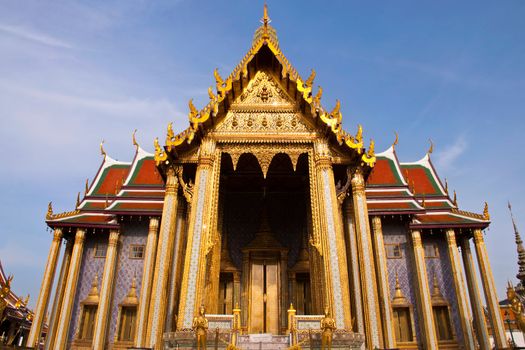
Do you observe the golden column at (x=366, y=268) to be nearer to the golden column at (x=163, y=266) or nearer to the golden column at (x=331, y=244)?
the golden column at (x=331, y=244)

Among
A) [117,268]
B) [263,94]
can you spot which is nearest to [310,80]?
[263,94]

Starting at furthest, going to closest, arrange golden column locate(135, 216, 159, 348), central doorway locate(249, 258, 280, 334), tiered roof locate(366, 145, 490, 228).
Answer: tiered roof locate(366, 145, 490, 228)
central doorway locate(249, 258, 280, 334)
golden column locate(135, 216, 159, 348)

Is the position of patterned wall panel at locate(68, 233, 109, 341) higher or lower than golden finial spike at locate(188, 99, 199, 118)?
lower

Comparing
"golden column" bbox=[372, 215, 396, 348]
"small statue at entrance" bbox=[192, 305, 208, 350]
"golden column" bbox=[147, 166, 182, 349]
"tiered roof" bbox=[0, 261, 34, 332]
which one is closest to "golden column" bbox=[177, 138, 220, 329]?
"small statue at entrance" bbox=[192, 305, 208, 350]

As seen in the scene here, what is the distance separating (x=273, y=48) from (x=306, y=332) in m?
7.87

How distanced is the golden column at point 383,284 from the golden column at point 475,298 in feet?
11.6

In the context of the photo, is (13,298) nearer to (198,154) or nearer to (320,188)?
(198,154)

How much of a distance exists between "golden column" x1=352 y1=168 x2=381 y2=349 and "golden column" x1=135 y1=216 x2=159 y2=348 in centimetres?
611

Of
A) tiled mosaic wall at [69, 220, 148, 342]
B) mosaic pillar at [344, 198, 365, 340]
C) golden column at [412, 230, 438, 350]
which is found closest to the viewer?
mosaic pillar at [344, 198, 365, 340]

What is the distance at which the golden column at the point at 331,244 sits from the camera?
9320 mm

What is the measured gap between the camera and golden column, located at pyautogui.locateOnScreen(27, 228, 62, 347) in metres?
14.2

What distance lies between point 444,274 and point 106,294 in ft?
40.0

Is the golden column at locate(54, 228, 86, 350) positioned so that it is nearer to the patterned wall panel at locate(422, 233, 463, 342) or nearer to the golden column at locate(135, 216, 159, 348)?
the golden column at locate(135, 216, 159, 348)

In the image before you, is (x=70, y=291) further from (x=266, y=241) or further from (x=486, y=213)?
(x=486, y=213)
